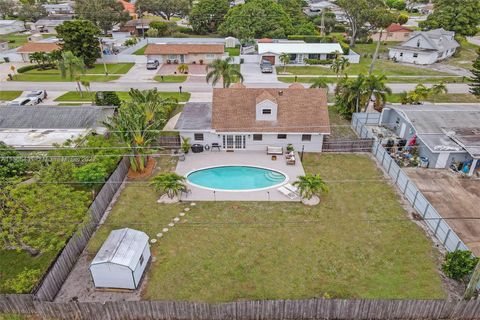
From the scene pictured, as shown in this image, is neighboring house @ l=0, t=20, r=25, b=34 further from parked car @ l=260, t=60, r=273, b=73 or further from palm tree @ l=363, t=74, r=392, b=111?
palm tree @ l=363, t=74, r=392, b=111

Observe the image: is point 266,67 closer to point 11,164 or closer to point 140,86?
point 140,86

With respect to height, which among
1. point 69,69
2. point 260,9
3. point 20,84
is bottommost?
point 20,84

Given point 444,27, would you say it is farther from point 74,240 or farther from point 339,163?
point 74,240

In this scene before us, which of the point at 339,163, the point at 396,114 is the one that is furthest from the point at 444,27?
the point at 339,163

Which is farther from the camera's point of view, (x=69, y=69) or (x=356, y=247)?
(x=69, y=69)

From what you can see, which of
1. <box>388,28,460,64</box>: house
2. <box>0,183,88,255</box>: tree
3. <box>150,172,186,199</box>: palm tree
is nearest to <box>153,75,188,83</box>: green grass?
<box>150,172,186,199</box>: palm tree

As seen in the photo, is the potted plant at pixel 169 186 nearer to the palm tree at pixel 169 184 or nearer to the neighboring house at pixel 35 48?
the palm tree at pixel 169 184
